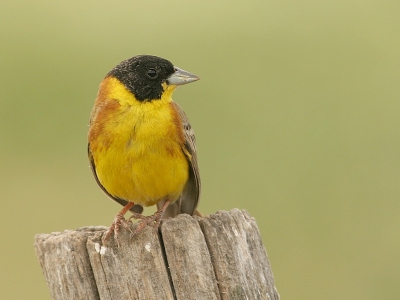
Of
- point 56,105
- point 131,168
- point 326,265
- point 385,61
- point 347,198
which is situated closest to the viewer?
point 131,168

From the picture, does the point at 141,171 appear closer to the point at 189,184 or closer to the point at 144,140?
the point at 144,140

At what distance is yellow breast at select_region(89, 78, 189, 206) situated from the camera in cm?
604

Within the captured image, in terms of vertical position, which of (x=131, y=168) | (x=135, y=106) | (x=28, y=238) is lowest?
(x=28, y=238)

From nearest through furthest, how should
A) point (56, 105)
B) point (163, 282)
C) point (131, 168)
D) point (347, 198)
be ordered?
point (163, 282)
point (131, 168)
point (347, 198)
point (56, 105)

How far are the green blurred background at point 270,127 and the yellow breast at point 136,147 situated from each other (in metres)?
2.21

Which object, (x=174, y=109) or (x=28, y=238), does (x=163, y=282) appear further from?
(x=28, y=238)

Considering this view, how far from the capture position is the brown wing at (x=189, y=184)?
6.36 metres

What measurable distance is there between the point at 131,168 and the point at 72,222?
2913mm

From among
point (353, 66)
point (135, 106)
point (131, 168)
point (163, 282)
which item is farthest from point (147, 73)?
point (353, 66)

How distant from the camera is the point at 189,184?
21.4 feet

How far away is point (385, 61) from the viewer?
11133mm

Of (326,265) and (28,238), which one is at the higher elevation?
(28,238)

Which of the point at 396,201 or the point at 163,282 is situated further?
the point at 396,201

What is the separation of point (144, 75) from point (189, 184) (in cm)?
89
